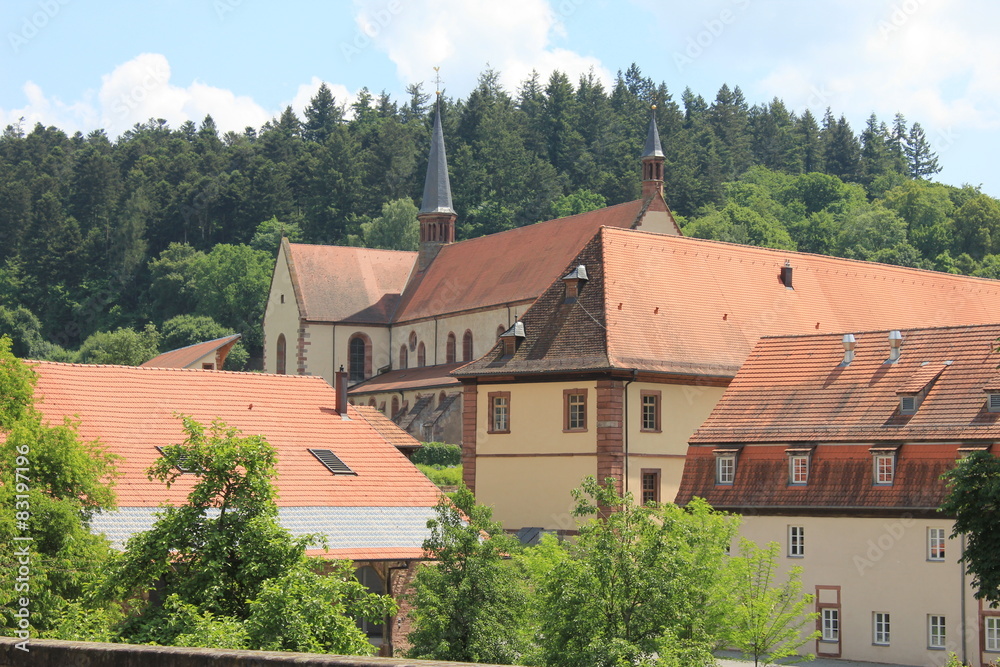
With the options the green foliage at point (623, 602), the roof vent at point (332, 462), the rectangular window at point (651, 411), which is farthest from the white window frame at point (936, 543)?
the green foliage at point (623, 602)

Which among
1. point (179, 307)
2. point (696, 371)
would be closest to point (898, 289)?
point (696, 371)

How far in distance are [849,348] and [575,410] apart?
800cm

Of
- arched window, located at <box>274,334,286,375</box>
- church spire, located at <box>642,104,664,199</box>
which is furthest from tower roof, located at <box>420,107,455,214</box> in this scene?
church spire, located at <box>642,104,664,199</box>

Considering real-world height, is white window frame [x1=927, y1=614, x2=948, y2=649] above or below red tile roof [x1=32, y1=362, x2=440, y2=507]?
below

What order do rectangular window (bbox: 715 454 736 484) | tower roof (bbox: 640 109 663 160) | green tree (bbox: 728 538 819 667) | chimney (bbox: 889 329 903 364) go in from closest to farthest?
green tree (bbox: 728 538 819 667)
rectangular window (bbox: 715 454 736 484)
chimney (bbox: 889 329 903 364)
tower roof (bbox: 640 109 663 160)

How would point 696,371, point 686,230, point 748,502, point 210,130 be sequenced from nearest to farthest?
point 748,502, point 696,371, point 686,230, point 210,130

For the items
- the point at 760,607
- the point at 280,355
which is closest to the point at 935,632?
the point at 760,607

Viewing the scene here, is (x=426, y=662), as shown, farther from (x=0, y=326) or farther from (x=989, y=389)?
(x=0, y=326)

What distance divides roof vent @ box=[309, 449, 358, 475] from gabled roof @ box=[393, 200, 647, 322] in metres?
30.7

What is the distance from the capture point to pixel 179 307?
128 meters

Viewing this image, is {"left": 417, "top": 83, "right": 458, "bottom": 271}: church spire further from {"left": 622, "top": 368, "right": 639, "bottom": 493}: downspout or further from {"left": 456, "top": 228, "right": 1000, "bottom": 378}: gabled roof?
{"left": 622, "top": 368, "right": 639, "bottom": 493}: downspout

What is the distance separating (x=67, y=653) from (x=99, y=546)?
304 inches

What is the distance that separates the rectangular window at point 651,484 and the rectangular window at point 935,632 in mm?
10922

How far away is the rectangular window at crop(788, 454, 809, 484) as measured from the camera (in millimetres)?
36438
